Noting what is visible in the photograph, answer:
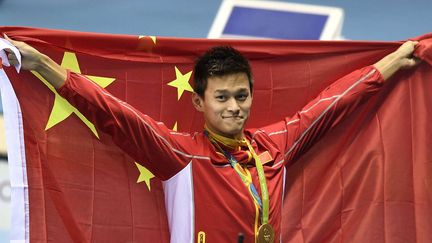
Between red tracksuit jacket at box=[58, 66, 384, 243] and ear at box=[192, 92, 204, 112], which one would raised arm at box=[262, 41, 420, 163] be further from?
ear at box=[192, 92, 204, 112]

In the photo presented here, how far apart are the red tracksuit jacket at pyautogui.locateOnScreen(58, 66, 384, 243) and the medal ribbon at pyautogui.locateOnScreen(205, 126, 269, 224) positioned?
0.06ft

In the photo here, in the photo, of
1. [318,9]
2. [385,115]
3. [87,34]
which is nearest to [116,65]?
[87,34]

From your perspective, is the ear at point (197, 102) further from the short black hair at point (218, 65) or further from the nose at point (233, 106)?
the nose at point (233, 106)

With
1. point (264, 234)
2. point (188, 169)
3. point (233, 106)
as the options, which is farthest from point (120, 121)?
point (264, 234)

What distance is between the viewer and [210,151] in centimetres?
304

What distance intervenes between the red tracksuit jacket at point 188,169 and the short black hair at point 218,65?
0.62ft

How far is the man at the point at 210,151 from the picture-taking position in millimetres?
2906

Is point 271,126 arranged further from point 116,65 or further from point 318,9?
point 318,9

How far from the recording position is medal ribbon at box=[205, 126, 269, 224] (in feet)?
9.78

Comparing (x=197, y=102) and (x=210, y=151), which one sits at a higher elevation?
(x=197, y=102)

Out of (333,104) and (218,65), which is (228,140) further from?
(333,104)

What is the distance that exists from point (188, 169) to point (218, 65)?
1.22 ft

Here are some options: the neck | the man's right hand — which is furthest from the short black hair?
the man's right hand

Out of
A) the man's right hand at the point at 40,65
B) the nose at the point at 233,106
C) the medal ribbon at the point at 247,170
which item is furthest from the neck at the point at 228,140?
the man's right hand at the point at 40,65
